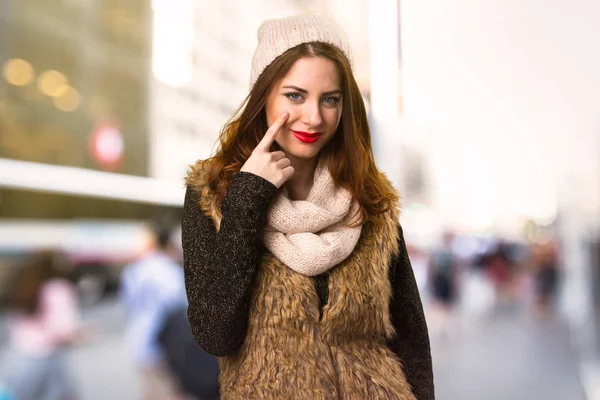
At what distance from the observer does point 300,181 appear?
3.59ft

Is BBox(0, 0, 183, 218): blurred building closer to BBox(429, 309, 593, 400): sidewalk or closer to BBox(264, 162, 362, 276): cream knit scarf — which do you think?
BBox(429, 309, 593, 400): sidewalk

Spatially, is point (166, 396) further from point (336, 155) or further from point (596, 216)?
point (596, 216)

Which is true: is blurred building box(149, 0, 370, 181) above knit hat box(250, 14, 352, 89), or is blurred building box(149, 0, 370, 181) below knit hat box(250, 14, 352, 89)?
above

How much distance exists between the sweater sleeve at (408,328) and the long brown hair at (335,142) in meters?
0.13

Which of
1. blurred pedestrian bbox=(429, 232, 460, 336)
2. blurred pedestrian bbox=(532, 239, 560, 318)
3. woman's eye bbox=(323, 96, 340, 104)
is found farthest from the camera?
blurred pedestrian bbox=(532, 239, 560, 318)

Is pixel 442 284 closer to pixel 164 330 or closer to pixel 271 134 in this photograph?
pixel 164 330

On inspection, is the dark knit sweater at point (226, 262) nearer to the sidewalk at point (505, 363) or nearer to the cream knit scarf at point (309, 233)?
the cream knit scarf at point (309, 233)

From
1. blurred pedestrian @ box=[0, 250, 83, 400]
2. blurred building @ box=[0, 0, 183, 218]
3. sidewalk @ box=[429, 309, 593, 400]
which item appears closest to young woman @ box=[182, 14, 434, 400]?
blurred pedestrian @ box=[0, 250, 83, 400]

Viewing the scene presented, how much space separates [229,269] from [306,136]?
298 mm

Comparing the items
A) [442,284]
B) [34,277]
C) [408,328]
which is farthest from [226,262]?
[442,284]

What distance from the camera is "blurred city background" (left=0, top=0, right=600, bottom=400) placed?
2275 millimetres

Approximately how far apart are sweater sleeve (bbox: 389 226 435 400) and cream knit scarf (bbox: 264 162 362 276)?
0.60 ft

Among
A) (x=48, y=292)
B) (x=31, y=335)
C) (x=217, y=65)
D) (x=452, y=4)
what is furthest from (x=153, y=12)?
(x=452, y=4)

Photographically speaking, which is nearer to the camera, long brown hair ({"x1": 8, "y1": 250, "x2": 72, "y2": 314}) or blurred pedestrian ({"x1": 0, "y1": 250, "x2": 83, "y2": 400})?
blurred pedestrian ({"x1": 0, "y1": 250, "x2": 83, "y2": 400})
